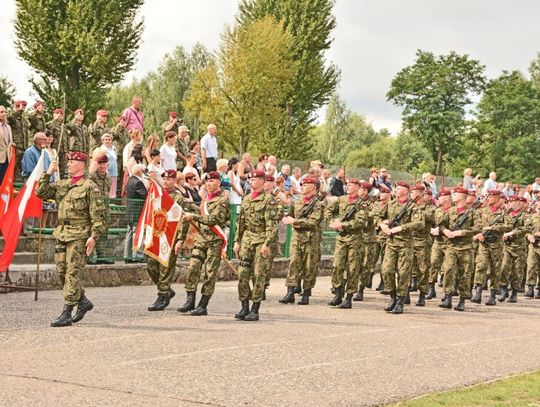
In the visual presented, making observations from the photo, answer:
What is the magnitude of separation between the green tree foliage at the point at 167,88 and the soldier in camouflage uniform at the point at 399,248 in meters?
65.0

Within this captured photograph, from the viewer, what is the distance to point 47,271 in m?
16.5

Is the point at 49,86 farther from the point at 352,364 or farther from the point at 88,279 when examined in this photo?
the point at 352,364

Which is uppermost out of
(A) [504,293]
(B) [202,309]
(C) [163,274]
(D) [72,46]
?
(D) [72,46]

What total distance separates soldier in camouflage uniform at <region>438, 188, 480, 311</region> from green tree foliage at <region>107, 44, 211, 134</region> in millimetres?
64451

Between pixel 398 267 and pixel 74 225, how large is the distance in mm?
6273

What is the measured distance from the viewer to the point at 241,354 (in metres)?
11.1

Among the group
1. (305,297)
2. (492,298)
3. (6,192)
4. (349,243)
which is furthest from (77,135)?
(492,298)

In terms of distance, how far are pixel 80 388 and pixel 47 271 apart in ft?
26.4

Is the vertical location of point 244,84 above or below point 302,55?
below

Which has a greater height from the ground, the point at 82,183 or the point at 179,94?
the point at 179,94

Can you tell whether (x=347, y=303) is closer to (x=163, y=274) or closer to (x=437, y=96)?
(x=163, y=274)

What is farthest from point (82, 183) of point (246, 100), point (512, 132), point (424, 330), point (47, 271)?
point (512, 132)

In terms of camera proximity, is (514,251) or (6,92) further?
(6,92)

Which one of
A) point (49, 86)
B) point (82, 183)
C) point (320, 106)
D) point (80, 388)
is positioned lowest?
point (80, 388)
